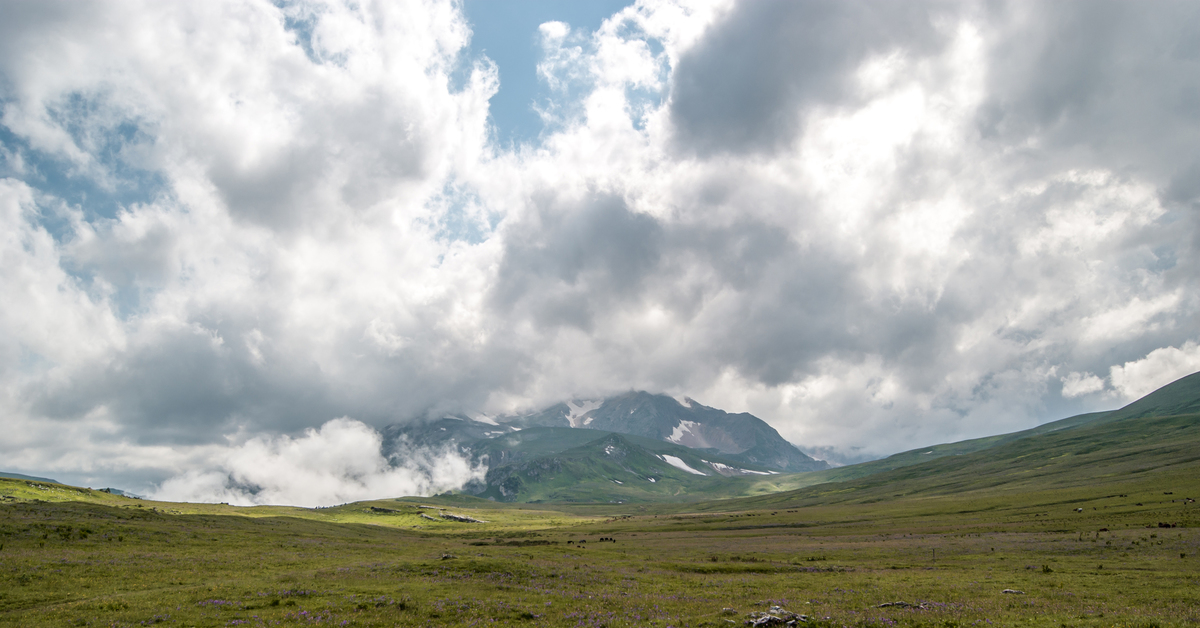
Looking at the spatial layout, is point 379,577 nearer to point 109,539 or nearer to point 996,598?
point 109,539

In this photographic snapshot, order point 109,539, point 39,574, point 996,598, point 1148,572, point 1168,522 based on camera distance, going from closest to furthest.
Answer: point 996,598
point 39,574
point 1148,572
point 109,539
point 1168,522

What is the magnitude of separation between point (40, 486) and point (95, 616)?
136 meters

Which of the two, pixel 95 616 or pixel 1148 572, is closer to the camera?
pixel 95 616

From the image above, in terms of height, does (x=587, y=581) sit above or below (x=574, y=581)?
below

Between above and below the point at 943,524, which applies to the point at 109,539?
above

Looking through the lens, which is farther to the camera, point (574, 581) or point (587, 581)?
point (587, 581)

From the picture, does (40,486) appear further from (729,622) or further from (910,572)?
(910,572)

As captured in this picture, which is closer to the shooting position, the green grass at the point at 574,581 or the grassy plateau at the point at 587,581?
the grassy plateau at the point at 587,581

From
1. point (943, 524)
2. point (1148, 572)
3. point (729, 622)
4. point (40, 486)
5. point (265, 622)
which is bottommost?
point (943, 524)

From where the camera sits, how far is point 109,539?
212 feet

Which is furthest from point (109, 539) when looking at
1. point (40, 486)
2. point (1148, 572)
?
point (1148, 572)

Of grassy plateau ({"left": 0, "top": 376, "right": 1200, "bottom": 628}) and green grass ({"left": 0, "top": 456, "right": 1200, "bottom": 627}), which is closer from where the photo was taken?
grassy plateau ({"left": 0, "top": 376, "right": 1200, "bottom": 628})

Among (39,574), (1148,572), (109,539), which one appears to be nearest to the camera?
(39,574)

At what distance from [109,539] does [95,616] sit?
46.7 m
